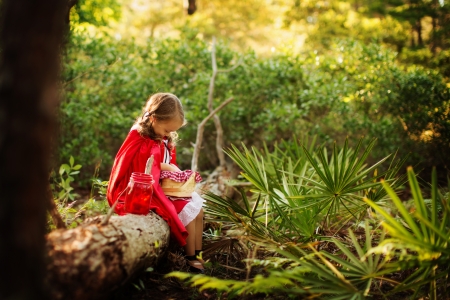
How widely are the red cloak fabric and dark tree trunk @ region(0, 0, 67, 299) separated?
1615 mm

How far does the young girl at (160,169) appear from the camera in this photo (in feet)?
11.7

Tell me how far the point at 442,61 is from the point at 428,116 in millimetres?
3049

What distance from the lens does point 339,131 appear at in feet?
24.3

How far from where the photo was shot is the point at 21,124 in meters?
1.80

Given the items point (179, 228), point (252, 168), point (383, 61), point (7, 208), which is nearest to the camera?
point (7, 208)

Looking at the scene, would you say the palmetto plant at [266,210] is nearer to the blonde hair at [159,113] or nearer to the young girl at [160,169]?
the young girl at [160,169]

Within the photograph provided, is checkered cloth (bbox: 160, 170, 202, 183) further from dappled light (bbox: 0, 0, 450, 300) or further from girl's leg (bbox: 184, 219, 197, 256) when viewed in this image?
girl's leg (bbox: 184, 219, 197, 256)

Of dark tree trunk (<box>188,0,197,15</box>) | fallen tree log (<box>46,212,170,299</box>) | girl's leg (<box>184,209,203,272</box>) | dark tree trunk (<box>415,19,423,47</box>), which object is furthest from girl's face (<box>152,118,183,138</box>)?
dark tree trunk (<box>188,0,197,15</box>)

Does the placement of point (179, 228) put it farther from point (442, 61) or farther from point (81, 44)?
point (442, 61)

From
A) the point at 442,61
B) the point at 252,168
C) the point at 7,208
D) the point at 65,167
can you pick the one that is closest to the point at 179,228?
the point at 252,168

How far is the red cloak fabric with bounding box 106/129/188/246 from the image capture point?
3.54m

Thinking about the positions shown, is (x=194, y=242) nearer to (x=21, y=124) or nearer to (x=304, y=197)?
(x=304, y=197)

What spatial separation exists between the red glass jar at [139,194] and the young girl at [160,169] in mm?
234

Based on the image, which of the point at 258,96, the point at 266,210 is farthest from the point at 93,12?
the point at 266,210
